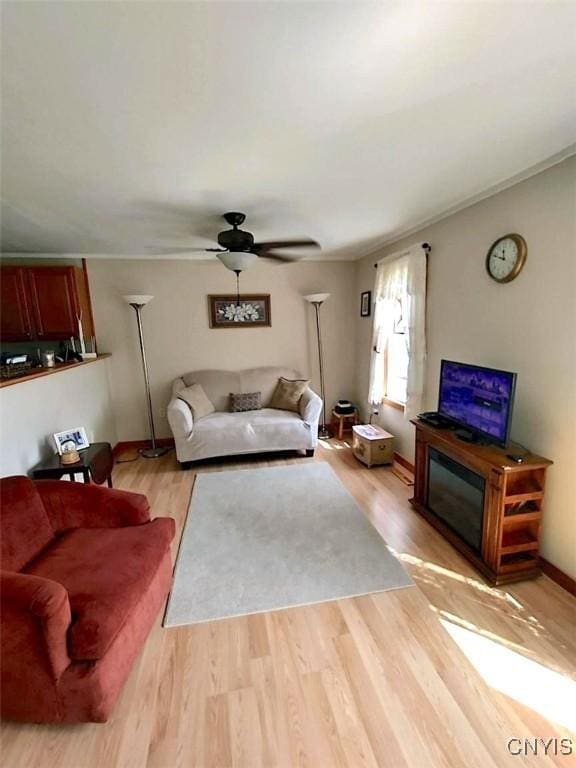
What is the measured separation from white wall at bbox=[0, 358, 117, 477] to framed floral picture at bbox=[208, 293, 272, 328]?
1522 mm

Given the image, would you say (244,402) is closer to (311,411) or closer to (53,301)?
(311,411)

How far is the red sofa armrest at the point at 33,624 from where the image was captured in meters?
1.21

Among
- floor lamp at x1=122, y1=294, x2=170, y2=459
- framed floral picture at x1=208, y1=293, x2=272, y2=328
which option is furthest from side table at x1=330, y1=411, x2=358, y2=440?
floor lamp at x1=122, y1=294, x2=170, y2=459

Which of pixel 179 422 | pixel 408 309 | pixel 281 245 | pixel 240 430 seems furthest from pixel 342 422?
pixel 281 245

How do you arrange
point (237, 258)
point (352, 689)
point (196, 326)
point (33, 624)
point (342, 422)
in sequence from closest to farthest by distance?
1. point (33, 624)
2. point (352, 689)
3. point (237, 258)
4. point (196, 326)
5. point (342, 422)

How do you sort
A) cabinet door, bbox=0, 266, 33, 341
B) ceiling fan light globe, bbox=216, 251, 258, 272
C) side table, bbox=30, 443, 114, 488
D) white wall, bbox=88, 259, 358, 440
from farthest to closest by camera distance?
white wall, bbox=88, 259, 358, 440
cabinet door, bbox=0, 266, 33, 341
ceiling fan light globe, bbox=216, 251, 258, 272
side table, bbox=30, 443, 114, 488

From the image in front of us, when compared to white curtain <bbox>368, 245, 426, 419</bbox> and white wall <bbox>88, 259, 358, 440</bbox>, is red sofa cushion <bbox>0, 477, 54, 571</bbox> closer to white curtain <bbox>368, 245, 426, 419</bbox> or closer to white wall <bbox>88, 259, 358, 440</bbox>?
white wall <bbox>88, 259, 358, 440</bbox>

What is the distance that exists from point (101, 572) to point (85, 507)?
1.58ft

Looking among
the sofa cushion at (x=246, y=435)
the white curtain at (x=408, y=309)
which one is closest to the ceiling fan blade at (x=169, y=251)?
the sofa cushion at (x=246, y=435)

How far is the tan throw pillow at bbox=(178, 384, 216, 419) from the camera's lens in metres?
3.99

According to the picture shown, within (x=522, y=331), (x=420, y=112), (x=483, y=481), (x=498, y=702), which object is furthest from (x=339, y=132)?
(x=498, y=702)

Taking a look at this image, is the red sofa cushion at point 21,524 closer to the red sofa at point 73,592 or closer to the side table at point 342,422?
the red sofa at point 73,592

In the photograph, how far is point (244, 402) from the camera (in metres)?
4.30

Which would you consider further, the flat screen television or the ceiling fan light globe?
the ceiling fan light globe
